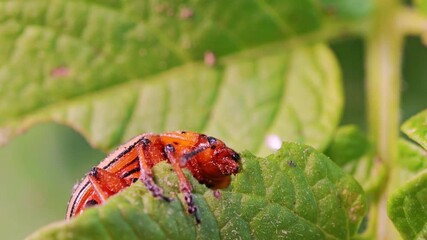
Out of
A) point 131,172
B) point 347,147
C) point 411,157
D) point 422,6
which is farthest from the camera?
point 422,6

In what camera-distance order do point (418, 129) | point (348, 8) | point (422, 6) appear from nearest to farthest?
point (418, 129) < point (422, 6) < point (348, 8)

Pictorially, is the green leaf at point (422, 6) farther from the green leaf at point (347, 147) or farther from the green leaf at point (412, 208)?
the green leaf at point (412, 208)

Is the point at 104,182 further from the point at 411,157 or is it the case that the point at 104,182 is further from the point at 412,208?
the point at 411,157

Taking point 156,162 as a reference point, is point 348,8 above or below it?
above

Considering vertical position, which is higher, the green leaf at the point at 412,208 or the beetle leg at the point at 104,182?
the beetle leg at the point at 104,182

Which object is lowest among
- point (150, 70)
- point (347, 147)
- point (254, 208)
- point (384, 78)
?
point (254, 208)

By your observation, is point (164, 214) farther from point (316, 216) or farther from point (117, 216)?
point (316, 216)

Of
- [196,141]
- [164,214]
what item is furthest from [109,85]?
[164,214]

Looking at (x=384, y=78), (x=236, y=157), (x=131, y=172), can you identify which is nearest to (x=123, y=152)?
(x=131, y=172)

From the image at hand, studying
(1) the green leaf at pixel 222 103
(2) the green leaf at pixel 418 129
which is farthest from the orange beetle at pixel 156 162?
(1) the green leaf at pixel 222 103
